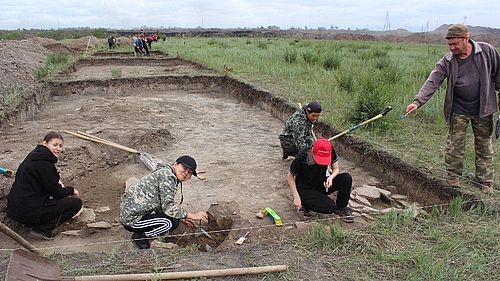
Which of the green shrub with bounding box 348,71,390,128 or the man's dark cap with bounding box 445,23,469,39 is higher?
the man's dark cap with bounding box 445,23,469,39

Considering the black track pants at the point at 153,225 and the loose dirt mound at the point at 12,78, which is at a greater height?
the loose dirt mound at the point at 12,78

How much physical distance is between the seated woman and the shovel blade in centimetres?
130

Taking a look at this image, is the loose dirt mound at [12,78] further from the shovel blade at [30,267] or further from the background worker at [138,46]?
the background worker at [138,46]

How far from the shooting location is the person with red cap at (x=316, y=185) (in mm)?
4270

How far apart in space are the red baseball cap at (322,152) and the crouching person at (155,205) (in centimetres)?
110

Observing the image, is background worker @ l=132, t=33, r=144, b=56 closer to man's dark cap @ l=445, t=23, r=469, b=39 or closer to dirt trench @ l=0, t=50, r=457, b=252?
dirt trench @ l=0, t=50, r=457, b=252

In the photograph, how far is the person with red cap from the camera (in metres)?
4.27

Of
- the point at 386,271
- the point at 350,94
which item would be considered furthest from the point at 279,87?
the point at 386,271

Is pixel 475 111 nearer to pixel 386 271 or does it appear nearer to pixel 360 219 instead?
pixel 360 219

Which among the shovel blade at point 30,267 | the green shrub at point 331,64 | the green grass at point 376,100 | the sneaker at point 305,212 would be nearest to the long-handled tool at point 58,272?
the shovel blade at point 30,267

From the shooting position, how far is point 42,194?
427 cm

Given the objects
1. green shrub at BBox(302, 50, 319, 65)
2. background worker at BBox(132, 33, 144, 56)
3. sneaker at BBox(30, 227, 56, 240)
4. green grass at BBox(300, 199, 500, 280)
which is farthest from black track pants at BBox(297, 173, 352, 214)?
background worker at BBox(132, 33, 144, 56)

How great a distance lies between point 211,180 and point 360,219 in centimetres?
210

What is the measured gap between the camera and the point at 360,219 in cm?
422
